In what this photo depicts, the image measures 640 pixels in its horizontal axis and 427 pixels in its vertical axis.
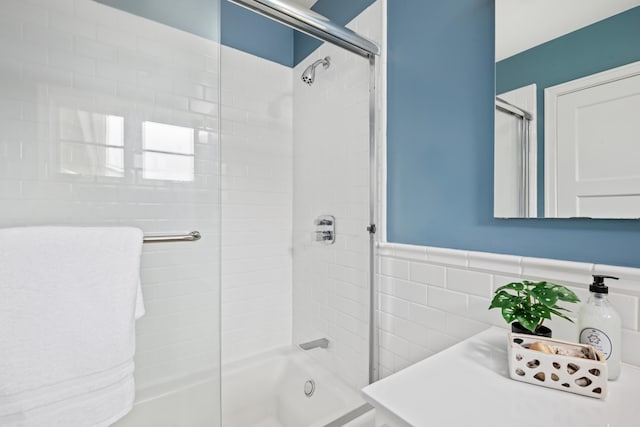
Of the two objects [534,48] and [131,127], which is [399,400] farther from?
[131,127]

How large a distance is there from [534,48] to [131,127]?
4.56 ft

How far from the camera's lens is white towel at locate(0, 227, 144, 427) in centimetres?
77

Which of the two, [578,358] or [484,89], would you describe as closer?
[578,358]

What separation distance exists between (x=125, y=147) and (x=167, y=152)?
147 millimetres

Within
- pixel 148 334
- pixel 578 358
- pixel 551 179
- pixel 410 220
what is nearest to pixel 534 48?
pixel 551 179

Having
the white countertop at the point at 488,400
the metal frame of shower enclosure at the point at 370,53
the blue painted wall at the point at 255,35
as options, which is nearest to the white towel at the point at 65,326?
the white countertop at the point at 488,400

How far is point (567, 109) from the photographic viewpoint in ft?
2.56

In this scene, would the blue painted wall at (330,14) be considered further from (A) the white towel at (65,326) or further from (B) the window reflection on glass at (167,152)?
(A) the white towel at (65,326)

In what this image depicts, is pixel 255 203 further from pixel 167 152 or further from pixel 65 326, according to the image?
pixel 65 326

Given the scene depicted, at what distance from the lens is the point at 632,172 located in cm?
68

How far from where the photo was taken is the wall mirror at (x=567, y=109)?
69cm

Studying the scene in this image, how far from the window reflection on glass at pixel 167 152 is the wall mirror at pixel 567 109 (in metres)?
1.13

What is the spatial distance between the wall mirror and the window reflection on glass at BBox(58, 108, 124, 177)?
53.4 inches

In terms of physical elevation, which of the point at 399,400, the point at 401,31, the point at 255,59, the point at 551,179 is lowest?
the point at 399,400
